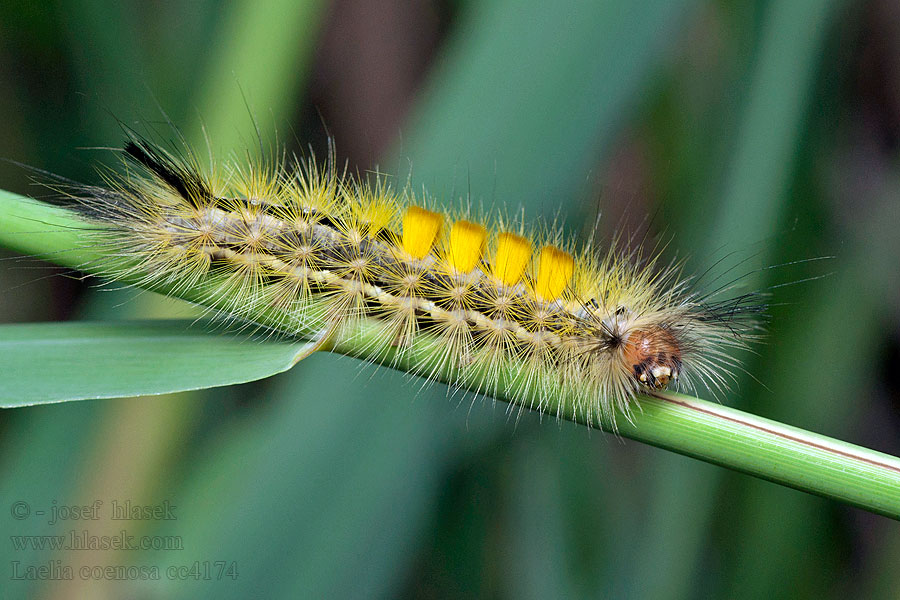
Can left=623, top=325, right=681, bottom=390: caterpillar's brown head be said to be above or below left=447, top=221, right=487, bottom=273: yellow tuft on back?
below

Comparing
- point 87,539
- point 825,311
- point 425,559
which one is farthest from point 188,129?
point 825,311

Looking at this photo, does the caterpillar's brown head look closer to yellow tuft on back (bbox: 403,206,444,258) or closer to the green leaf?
yellow tuft on back (bbox: 403,206,444,258)

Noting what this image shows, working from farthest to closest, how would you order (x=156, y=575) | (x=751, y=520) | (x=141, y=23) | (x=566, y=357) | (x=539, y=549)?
1. (x=141, y=23)
2. (x=539, y=549)
3. (x=751, y=520)
4. (x=156, y=575)
5. (x=566, y=357)

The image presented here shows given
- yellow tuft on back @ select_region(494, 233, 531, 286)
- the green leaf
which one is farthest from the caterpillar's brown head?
the green leaf

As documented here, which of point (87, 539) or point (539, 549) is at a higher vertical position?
point (539, 549)

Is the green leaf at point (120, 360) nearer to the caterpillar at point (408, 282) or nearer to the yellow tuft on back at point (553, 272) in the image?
the caterpillar at point (408, 282)

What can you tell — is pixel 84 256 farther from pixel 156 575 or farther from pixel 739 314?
pixel 739 314

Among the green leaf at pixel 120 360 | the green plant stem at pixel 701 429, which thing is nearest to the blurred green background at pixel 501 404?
the green plant stem at pixel 701 429
